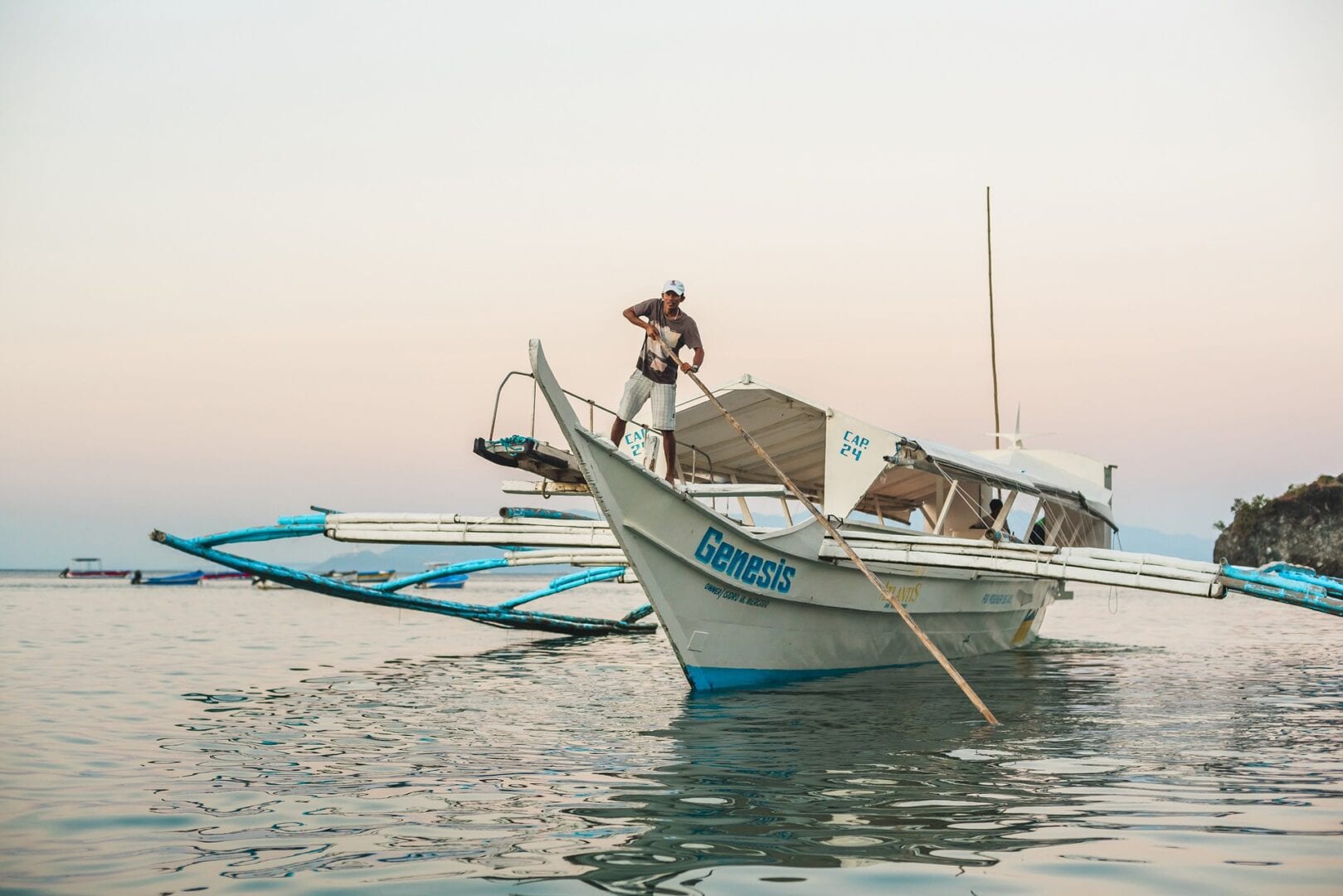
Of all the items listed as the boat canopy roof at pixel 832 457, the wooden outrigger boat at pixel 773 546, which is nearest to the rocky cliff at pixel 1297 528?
the boat canopy roof at pixel 832 457

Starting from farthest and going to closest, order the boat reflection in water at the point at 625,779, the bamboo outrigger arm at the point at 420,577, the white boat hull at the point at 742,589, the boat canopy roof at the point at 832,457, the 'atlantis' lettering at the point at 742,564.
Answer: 1. the bamboo outrigger arm at the point at 420,577
2. the boat canopy roof at the point at 832,457
3. the 'atlantis' lettering at the point at 742,564
4. the white boat hull at the point at 742,589
5. the boat reflection in water at the point at 625,779

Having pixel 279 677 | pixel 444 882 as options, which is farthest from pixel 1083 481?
pixel 444 882

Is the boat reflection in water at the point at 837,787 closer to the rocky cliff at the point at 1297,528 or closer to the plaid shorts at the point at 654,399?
the plaid shorts at the point at 654,399

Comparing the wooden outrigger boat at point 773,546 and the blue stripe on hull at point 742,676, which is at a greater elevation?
the wooden outrigger boat at point 773,546

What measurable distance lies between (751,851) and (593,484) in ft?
20.7

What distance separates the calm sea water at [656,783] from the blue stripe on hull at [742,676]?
0.91 feet

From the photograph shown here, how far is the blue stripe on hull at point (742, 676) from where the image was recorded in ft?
40.4

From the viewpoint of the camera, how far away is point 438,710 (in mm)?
11008

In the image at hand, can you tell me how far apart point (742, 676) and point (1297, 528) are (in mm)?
89007

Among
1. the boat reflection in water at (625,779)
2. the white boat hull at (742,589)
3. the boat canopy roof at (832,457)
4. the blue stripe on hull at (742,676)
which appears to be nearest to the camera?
the boat reflection in water at (625,779)

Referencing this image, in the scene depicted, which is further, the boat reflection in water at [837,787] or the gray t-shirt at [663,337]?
the gray t-shirt at [663,337]

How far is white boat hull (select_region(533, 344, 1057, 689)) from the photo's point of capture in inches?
454

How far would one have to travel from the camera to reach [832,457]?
Answer: 14320mm

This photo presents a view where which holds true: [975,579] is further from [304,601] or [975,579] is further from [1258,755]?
[304,601]
